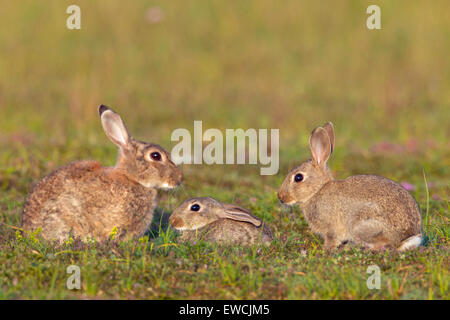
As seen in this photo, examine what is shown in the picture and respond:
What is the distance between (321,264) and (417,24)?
48.9 ft

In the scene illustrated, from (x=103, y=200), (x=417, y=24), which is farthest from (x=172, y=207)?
(x=417, y=24)

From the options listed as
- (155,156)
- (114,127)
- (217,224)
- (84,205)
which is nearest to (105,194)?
(84,205)

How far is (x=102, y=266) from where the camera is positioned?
6.63 metres

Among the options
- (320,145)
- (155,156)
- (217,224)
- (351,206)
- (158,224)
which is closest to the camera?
(351,206)

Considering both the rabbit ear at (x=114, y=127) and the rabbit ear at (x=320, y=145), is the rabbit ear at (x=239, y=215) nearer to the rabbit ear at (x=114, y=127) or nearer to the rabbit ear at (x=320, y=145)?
the rabbit ear at (x=320, y=145)

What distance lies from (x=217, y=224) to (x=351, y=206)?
1636mm

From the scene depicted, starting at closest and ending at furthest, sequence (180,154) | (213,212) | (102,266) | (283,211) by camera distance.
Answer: (102,266)
(213,212)
(283,211)
(180,154)

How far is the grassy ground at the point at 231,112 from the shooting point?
6.58 metres

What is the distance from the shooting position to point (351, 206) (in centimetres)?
798

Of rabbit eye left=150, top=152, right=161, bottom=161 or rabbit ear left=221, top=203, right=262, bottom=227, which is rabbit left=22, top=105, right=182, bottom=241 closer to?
rabbit eye left=150, top=152, right=161, bottom=161

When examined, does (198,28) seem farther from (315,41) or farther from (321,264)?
(321,264)

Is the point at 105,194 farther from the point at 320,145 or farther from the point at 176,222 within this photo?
the point at 320,145

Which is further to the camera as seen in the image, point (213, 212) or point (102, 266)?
point (213, 212)

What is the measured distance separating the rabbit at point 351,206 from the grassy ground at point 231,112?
31cm
